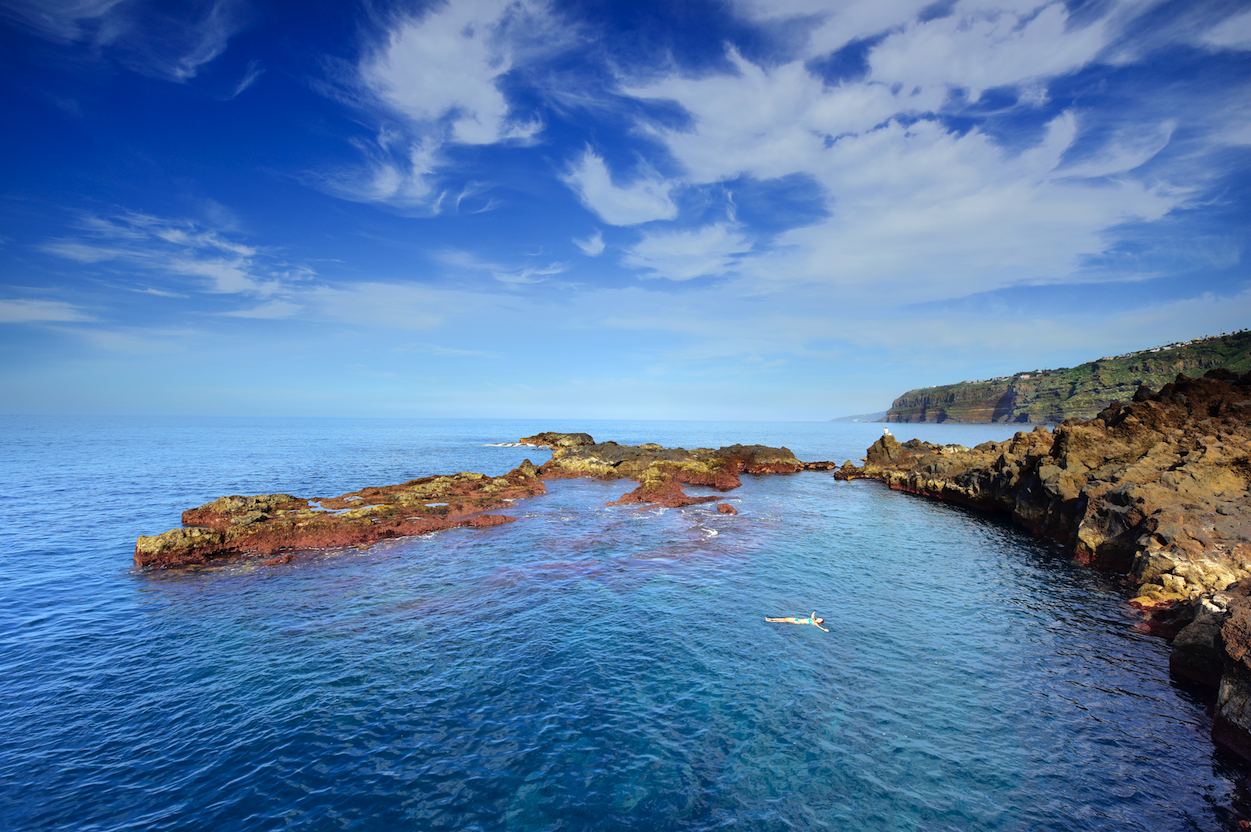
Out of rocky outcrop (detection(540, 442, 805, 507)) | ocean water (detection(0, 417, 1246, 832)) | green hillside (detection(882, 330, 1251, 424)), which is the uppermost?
green hillside (detection(882, 330, 1251, 424))

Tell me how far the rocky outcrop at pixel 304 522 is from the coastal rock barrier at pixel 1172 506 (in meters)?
35.2

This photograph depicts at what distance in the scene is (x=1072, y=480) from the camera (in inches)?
1222

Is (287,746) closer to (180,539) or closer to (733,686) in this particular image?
(733,686)

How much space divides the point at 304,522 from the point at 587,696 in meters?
25.2

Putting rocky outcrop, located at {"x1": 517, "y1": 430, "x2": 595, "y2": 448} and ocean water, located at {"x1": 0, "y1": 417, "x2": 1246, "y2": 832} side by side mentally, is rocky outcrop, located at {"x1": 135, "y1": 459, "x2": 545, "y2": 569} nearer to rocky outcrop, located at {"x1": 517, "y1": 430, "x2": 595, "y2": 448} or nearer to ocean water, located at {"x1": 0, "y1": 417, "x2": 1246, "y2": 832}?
ocean water, located at {"x1": 0, "y1": 417, "x2": 1246, "y2": 832}

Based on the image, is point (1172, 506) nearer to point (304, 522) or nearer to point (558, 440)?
point (304, 522)

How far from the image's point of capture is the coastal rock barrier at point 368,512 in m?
26.4

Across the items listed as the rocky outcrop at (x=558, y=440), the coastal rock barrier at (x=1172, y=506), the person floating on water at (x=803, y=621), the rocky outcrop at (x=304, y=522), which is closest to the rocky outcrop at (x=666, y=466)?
the rocky outcrop at (x=304, y=522)

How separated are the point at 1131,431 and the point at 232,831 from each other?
4914cm

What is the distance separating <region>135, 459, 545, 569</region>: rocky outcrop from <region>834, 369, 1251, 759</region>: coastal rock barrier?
35.2 metres

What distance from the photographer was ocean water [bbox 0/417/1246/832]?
1033 centimetres

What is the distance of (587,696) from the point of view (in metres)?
14.5

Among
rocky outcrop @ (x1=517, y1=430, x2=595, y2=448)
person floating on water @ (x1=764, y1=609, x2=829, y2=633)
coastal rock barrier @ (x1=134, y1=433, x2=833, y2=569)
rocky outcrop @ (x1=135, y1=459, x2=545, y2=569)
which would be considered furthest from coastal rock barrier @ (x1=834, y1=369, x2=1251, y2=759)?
rocky outcrop @ (x1=517, y1=430, x2=595, y2=448)

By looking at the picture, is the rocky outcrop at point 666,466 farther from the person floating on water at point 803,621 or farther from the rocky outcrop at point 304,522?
the person floating on water at point 803,621
